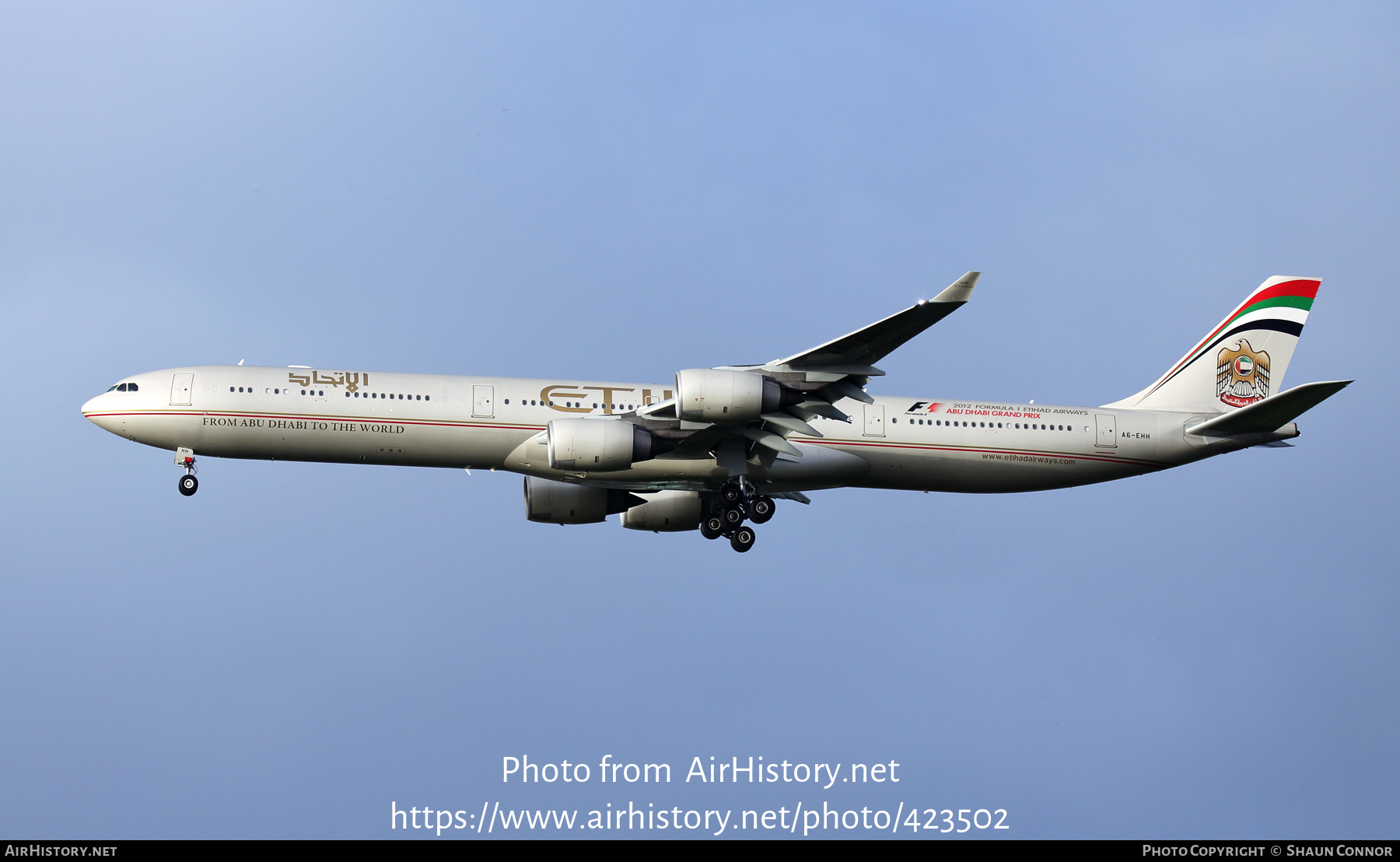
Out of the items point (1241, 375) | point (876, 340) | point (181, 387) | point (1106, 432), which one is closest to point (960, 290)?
point (876, 340)

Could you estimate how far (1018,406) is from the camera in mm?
42281

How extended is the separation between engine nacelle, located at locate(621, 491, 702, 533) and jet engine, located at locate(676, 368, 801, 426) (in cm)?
894

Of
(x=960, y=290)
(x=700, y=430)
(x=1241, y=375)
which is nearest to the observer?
(x=960, y=290)

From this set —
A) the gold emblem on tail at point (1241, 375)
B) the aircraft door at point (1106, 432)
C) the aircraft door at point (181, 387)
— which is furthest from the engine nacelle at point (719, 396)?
the gold emblem on tail at point (1241, 375)

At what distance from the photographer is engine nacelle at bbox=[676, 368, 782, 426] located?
3497 centimetres

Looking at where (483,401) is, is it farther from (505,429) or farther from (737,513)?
(737,513)

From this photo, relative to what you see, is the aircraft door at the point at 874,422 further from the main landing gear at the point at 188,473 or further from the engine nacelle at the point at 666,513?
the main landing gear at the point at 188,473

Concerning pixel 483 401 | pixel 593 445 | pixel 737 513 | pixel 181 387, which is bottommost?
pixel 737 513

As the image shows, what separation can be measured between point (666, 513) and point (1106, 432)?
43.3ft

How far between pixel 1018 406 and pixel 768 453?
824 centimetres

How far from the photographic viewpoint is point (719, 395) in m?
34.9

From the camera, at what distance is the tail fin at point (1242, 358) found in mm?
44469

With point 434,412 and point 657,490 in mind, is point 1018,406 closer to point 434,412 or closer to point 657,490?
point 657,490

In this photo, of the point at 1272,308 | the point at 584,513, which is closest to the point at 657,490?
the point at 584,513
